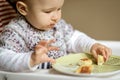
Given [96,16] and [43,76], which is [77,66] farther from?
[96,16]

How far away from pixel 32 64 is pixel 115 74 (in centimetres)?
21

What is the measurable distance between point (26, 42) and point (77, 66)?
174 millimetres

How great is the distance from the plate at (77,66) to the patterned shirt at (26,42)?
7cm

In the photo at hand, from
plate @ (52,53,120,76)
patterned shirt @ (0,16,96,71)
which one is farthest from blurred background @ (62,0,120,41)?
plate @ (52,53,120,76)

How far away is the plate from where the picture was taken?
770 millimetres

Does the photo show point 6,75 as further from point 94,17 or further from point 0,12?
point 94,17

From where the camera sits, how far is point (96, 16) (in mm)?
1539

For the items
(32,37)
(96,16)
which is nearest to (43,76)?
(32,37)

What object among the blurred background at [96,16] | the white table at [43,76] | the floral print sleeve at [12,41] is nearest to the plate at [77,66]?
the white table at [43,76]

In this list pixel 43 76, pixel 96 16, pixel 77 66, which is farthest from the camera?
pixel 96 16

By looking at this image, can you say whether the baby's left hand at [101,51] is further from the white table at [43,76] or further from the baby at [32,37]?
the white table at [43,76]

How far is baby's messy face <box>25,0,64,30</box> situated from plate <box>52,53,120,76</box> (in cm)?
12

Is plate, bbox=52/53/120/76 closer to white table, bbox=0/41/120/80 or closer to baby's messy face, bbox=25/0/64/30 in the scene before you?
white table, bbox=0/41/120/80

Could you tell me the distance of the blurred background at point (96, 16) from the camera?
4.95ft
